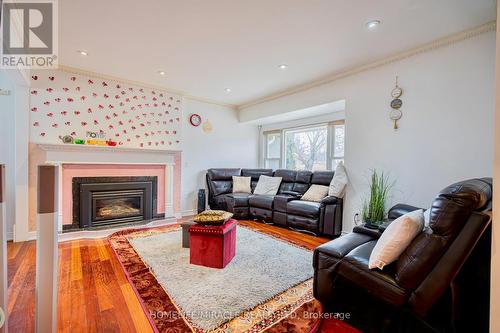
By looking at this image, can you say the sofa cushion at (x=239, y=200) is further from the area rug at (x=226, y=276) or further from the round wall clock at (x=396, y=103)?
the round wall clock at (x=396, y=103)

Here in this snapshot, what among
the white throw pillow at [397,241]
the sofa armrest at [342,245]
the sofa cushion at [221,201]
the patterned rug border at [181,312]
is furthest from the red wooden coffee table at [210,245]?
the sofa cushion at [221,201]

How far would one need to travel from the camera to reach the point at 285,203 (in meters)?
4.11

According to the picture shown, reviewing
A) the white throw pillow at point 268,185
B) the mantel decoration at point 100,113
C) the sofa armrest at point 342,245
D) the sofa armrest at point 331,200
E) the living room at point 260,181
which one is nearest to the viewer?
the living room at point 260,181

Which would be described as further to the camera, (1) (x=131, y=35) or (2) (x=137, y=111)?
(2) (x=137, y=111)

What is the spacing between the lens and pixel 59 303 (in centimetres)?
186

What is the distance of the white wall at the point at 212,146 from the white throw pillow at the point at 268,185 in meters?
1.06

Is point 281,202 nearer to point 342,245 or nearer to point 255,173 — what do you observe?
point 255,173

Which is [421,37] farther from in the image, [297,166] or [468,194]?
[297,166]

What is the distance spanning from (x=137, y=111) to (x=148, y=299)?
11.1 ft

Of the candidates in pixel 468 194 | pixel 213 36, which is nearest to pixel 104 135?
pixel 213 36

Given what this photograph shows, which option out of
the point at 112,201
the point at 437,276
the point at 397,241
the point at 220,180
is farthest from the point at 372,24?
the point at 112,201

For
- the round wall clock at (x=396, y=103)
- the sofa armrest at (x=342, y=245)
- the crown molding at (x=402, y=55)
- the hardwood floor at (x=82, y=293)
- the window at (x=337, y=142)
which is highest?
the crown molding at (x=402, y=55)

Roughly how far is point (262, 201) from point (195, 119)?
2.33 metres

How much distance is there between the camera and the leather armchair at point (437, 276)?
1.21 meters
